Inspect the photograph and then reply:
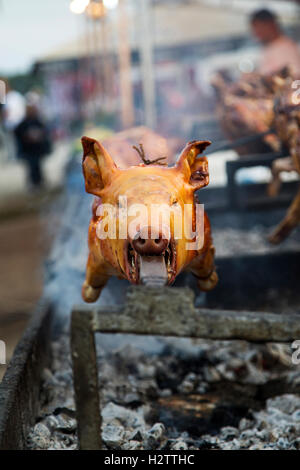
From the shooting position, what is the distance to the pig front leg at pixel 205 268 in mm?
2568

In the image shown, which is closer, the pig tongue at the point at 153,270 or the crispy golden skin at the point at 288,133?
the pig tongue at the point at 153,270

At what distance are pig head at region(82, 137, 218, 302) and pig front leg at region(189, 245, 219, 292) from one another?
0.28 feet

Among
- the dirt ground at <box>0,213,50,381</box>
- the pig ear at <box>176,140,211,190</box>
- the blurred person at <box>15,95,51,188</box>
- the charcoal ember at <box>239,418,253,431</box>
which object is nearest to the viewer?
the pig ear at <box>176,140,211,190</box>

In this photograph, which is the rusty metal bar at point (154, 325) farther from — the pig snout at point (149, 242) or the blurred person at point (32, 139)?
the blurred person at point (32, 139)

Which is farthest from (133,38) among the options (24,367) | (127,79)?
(24,367)

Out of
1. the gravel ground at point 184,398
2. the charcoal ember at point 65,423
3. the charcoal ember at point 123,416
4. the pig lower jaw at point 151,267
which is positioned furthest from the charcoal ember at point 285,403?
the pig lower jaw at point 151,267

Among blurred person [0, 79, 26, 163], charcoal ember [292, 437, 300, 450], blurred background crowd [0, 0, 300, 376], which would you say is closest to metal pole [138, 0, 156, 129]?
blurred background crowd [0, 0, 300, 376]

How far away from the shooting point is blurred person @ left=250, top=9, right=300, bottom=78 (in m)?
6.64

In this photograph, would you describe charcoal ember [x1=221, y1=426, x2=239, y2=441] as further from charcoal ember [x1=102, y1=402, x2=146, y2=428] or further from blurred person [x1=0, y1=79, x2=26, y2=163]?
blurred person [x1=0, y1=79, x2=26, y2=163]

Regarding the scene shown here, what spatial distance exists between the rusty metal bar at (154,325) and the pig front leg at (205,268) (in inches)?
9.1

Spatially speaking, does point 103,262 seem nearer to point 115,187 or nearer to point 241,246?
point 115,187

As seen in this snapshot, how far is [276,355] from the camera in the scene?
383 centimetres

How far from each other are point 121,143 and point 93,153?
5.42 feet

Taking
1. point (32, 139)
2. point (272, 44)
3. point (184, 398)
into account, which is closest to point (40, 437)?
point (184, 398)
